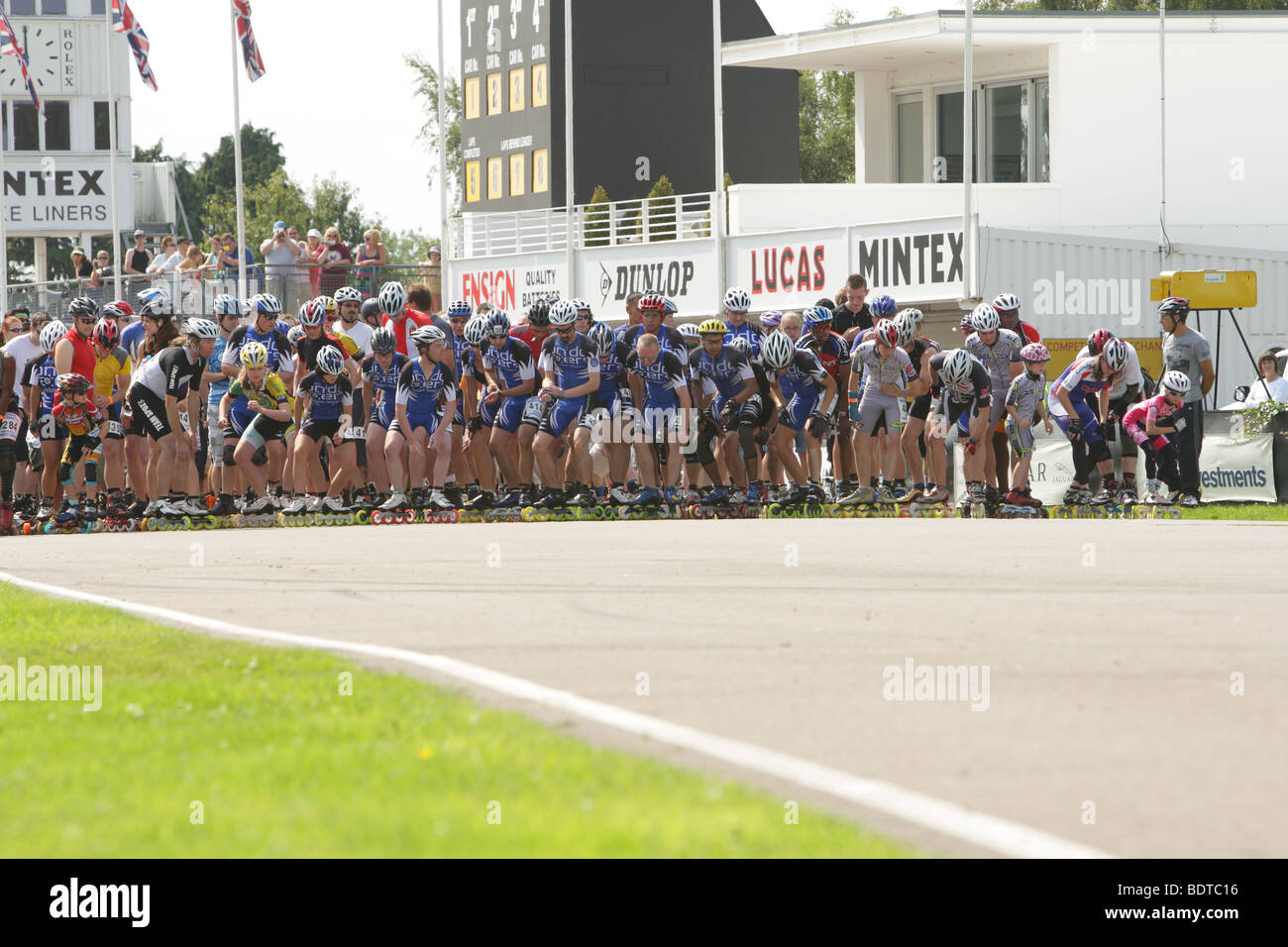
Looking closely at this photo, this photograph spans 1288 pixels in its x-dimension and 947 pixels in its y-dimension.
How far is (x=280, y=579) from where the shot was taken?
12.1m

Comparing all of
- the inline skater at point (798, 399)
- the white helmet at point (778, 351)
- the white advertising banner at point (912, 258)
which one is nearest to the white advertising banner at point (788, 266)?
the white advertising banner at point (912, 258)

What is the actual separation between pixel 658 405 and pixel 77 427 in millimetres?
5402

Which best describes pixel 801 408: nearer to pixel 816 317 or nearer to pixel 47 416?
pixel 816 317

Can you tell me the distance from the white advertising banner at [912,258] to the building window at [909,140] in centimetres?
966

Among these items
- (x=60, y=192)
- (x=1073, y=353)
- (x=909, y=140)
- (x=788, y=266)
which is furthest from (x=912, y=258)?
(x=60, y=192)

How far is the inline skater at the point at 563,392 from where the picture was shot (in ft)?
59.9

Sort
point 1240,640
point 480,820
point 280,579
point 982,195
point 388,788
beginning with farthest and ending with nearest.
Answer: point 982,195 < point 280,579 < point 1240,640 < point 388,788 < point 480,820

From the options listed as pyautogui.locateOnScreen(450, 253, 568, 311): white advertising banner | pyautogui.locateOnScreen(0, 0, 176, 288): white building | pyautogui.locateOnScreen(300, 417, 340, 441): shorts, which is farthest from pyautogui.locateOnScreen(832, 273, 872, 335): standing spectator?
pyautogui.locateOnScreen(0, 0, 176, 288): white building

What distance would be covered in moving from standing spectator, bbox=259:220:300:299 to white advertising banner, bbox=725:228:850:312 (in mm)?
9322

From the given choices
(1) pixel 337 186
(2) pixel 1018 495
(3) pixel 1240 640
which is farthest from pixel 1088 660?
(1) pixel 337 186

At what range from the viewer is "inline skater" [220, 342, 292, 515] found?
18.1 meters
